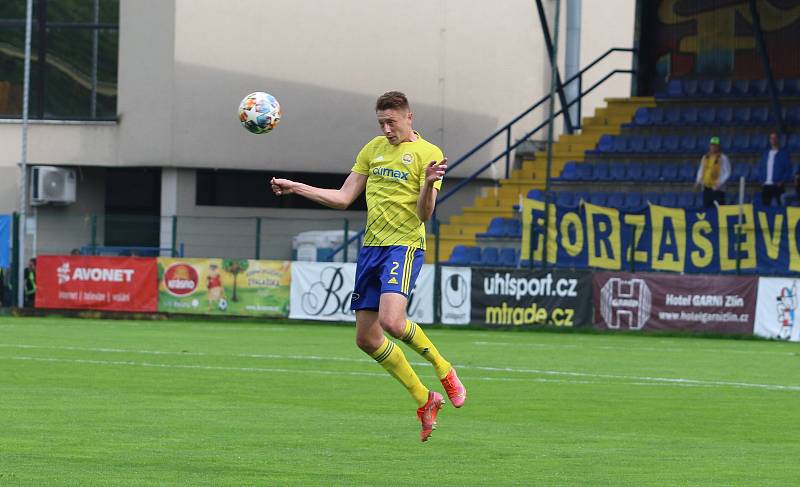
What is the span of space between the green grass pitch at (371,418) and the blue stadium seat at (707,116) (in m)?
14.4

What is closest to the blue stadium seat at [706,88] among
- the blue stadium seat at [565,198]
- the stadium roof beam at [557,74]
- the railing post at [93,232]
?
the stadium roof beam at [557,74]

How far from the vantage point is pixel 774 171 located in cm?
3036

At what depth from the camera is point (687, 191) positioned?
3300cm

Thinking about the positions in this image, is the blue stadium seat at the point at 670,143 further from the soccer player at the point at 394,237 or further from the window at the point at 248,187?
the soccer player at the point at 394,237

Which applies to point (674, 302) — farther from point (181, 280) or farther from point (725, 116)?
point (181, 280)

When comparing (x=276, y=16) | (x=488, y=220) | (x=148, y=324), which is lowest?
(x=148, y=324)

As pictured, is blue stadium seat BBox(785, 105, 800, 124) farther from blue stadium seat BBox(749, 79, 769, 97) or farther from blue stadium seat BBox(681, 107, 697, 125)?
blue stadium seat BBox(681, 107, 697, 125)

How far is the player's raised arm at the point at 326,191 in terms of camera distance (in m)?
Answer: 10.2

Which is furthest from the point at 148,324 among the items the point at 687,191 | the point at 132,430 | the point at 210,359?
the point at 132,430

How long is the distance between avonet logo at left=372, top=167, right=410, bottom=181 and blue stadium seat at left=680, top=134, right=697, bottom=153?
80.3 feet

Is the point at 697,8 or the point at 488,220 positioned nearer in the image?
the point at 488,220

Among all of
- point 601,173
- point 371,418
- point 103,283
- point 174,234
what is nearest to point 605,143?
point 601,173

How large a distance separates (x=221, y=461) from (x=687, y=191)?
25315mm

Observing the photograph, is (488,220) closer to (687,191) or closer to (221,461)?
(687,191)
